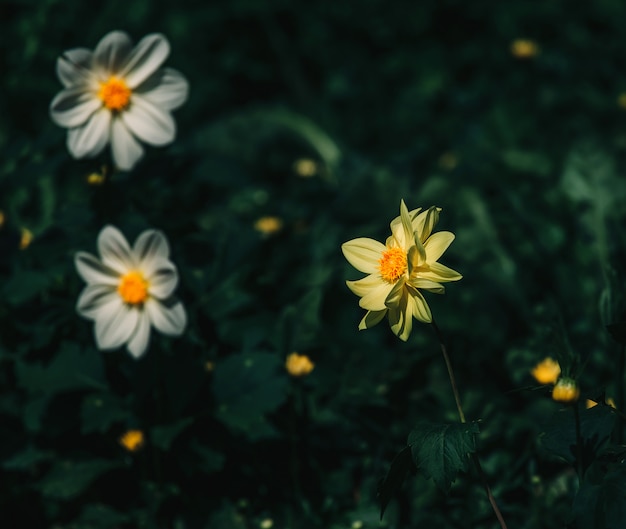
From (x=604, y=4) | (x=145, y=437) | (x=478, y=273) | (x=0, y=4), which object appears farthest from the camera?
(x=604, y=4)

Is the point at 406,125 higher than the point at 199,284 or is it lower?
lower

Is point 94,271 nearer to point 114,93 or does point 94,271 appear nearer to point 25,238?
point 114,93

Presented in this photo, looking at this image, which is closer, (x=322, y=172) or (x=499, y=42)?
(x=322, y=172)

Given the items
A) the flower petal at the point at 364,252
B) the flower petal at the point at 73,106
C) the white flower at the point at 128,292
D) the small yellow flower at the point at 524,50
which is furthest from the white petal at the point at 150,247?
the small yellow flower at the point at 524,50

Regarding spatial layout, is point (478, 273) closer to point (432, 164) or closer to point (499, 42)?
point (432, 164)

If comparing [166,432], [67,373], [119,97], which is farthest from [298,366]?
[119,97]

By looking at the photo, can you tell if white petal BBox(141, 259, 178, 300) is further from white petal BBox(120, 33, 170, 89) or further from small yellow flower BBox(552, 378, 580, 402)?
small yellow flower BBox(552, 378, 580, 402)

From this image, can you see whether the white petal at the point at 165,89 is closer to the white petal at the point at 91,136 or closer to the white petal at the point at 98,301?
the white petal at the point at 91,136

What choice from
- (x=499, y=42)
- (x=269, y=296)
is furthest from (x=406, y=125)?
(x=269, y=296)

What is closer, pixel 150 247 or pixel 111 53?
pixel 150 247
